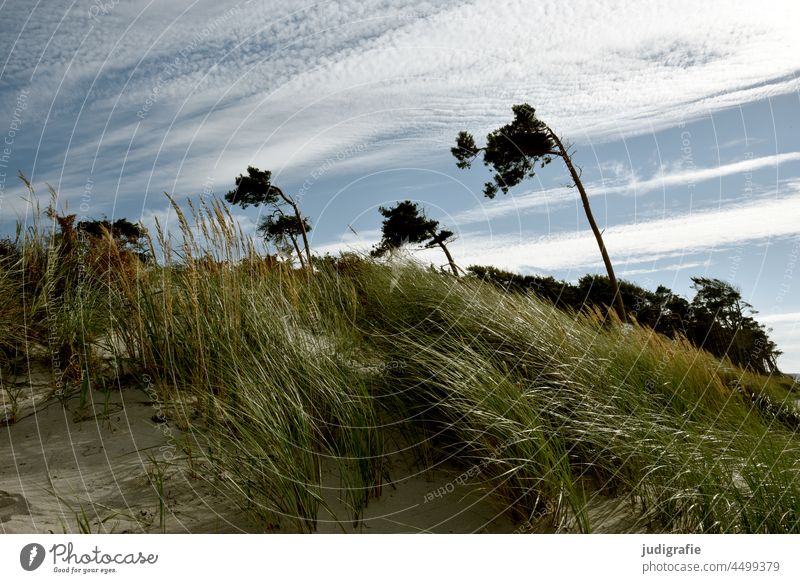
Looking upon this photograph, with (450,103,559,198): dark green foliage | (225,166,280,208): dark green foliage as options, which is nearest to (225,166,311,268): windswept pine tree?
(225,166,280,208): dark green foliage

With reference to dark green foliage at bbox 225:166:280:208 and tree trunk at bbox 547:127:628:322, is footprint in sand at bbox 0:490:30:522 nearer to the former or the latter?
dark green foliage at bbox 225:166:280:208

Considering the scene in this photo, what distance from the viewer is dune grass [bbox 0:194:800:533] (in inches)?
133

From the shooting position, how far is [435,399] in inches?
167

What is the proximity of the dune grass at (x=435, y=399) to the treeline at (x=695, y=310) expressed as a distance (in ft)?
3.09

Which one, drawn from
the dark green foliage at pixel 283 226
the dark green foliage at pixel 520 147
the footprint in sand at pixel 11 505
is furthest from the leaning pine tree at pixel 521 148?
the footprint in sand at pixel 11 505

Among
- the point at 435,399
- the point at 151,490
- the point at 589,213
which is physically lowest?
the point at 151,490

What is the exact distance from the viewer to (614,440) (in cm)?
370

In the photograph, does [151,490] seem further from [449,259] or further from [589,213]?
[589,213]

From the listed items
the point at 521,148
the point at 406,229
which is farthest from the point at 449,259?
the point at 521,148

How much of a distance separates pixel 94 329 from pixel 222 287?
1282 millimetres

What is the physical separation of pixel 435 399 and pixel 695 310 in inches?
207

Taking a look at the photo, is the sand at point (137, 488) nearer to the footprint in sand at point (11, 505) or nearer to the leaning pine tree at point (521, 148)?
the footprint in sand at point (11, 505)

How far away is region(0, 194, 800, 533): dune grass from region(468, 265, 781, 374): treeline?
941 mm
